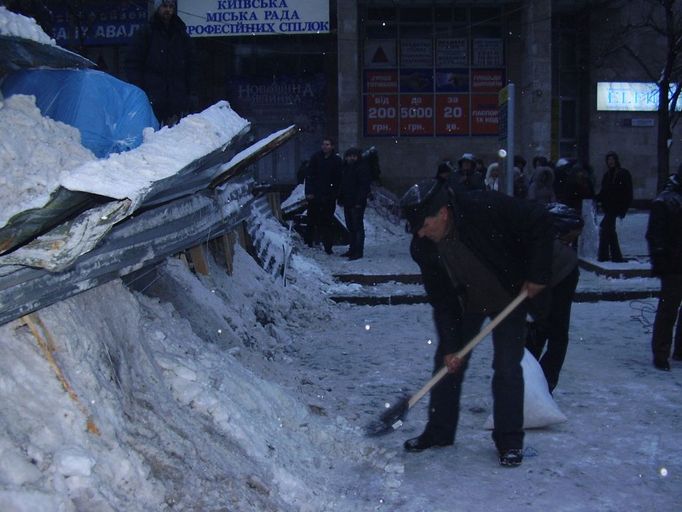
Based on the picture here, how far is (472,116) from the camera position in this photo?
23.4m

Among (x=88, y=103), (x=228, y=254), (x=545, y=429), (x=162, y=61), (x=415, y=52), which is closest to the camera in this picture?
(x=545, y=429)

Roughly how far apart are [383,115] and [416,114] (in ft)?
3.14

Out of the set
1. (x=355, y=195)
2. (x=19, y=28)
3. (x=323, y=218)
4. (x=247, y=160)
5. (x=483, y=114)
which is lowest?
(x=323, y=218)

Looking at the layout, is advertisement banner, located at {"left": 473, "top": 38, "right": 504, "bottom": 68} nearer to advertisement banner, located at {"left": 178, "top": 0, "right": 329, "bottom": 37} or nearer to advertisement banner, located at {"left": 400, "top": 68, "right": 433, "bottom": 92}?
advertisement banner, located at {"left": 400, "top": 68, "right": 433, "bottom": 92}

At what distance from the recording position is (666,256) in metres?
6.21

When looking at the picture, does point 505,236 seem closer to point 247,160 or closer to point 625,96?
point 247,160

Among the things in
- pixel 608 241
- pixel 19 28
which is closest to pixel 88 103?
pixel 19 28

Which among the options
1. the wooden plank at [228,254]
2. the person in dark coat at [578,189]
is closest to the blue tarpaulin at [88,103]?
the wooden plank at [228,254]

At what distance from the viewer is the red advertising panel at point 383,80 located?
2328 centimetres

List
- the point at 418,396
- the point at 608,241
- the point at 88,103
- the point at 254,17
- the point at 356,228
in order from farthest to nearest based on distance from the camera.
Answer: the point at 254,17 → the point at 356,228 → the point at 608,241 → the point at 88,103 → the point at 418,396

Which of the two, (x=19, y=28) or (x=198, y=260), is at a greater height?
(x=19, y=28)

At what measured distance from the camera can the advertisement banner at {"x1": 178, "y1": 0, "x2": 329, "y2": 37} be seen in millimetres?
20422

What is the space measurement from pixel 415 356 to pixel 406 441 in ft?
7.23

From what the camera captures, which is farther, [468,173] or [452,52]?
[452,52]
